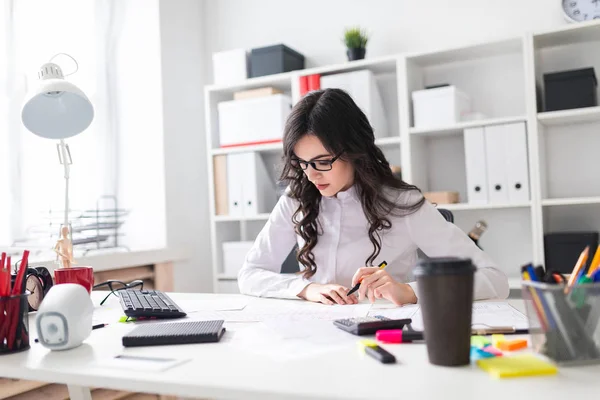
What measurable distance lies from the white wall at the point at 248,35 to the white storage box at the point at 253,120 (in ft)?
0.97

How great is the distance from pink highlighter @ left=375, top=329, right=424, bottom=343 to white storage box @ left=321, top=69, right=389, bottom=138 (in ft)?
6.57

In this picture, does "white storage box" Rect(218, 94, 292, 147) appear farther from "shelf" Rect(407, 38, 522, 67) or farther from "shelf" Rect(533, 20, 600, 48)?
"shelf" Rect(533, 20, 600, 48)

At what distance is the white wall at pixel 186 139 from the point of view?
3.26 m

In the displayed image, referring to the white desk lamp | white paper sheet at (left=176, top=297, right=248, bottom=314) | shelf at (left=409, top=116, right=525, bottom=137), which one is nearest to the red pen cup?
white paper sheet at (left=176, top=297, right=248, bottom=314)

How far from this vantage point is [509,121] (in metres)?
2.58

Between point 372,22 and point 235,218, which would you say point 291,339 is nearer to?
point 235,218

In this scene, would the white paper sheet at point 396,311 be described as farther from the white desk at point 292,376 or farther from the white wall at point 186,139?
the white wall at point 186,139

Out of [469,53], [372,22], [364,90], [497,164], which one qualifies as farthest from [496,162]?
[372,22]

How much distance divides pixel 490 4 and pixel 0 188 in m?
2.69

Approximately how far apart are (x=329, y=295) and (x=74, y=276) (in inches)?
23.7

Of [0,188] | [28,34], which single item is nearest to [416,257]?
[0,188]

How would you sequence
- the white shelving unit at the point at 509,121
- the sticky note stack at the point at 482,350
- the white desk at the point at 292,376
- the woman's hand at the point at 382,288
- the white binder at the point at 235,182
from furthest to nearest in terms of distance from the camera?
the white binder at the point at 235,182 → the white shelving unit at the point at 509,121 → the woman's hand at the point at 382,288 → the sticky note stack at the point at 482,350 → the white desk at the point at 292,376

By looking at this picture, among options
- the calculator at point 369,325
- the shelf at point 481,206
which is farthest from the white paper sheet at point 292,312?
the shelf at point 481,206

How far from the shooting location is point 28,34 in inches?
126
